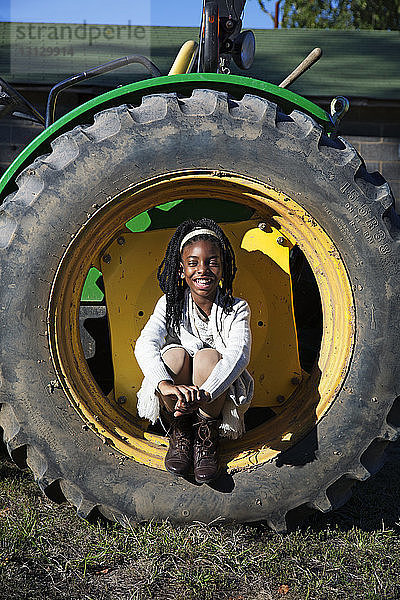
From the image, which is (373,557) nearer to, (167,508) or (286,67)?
(167,508)

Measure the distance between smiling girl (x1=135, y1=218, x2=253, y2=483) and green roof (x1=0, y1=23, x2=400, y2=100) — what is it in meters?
3.13

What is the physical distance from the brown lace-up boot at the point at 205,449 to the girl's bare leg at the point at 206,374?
1.1 inches

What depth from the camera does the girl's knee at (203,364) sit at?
2418 millimetres

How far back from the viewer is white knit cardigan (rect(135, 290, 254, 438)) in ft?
7.66

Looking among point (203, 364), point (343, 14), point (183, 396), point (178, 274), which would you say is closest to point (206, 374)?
point (203, 364)

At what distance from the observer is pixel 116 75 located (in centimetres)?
544

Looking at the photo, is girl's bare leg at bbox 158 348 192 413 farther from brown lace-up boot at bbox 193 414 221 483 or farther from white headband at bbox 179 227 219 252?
white headband at bbox 179 227 219 252

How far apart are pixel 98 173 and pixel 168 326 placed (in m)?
0.68

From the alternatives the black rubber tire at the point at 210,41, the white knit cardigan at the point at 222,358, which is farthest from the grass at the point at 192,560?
the black rubber tire at the point at 210,41

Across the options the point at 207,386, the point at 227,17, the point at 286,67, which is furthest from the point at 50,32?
the point at 207,386

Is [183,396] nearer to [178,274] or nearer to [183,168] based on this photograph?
[178,274]

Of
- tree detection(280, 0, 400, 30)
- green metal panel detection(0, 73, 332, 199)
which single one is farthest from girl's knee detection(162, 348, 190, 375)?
tree detection(280, 0, 400, 30)

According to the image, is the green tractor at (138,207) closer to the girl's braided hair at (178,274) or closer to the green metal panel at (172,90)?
the green metal panel at (172,90)

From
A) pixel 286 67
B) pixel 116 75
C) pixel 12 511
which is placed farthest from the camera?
pixel 286 67
